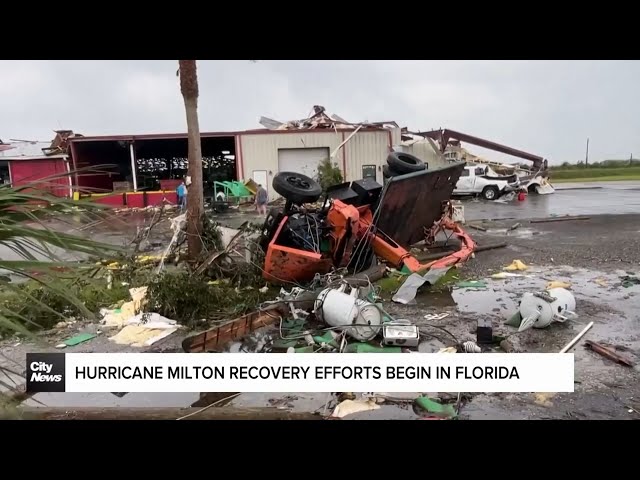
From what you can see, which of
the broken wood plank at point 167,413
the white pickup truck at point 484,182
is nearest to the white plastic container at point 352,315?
the broken wood plank at point 167,413

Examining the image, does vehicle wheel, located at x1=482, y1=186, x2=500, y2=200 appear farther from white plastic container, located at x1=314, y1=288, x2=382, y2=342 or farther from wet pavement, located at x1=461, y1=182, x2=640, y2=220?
white plastic container, located at x1=314, y1=288, x2=382, y2=342

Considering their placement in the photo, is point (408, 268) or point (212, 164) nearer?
point (408, 268)

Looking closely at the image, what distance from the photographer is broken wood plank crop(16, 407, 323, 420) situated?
291 centimetres

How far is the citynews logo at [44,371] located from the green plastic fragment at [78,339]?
1875 mm

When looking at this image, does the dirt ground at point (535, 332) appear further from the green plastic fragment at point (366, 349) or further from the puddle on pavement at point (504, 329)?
the green plastic fragment at point (366, 349)

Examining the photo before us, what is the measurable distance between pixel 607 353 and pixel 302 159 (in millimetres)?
11934

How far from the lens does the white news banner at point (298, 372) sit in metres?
2.56

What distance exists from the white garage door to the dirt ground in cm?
591

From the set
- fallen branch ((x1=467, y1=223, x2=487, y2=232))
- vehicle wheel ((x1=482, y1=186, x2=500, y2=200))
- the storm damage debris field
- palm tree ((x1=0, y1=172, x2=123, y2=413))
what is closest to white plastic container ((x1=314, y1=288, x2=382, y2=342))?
the storm damage debris field

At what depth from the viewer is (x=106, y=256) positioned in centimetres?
146

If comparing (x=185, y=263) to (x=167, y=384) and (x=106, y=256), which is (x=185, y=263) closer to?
(x=167, y=384)

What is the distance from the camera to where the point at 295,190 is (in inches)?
221

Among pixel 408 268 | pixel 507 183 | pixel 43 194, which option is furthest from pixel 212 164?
pixel 43 194

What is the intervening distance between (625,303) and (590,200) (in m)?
12.6
